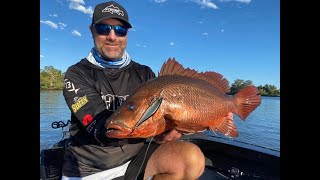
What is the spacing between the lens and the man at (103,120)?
2705 millimetres

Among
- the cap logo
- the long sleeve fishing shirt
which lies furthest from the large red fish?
the cap logo

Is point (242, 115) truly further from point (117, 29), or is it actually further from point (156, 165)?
point (117, 29)

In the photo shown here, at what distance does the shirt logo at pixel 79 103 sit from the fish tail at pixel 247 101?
157 cm

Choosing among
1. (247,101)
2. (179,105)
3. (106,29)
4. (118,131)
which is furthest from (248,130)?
(118,131)

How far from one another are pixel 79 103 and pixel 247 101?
5.70ft

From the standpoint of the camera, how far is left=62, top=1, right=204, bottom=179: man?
2705 mm

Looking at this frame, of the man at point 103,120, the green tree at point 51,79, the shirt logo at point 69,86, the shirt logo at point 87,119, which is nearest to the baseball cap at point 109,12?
the man at point 103,120

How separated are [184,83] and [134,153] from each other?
1.18m

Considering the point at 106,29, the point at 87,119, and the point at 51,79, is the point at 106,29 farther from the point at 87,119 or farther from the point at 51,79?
the point at 51,79

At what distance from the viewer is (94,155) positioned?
9.61 feet

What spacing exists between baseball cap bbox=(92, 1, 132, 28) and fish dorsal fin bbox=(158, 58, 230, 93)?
1047 mm

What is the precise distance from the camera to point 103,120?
247 cm

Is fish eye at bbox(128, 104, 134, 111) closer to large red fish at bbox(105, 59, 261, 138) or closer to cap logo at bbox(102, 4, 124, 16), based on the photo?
large red fish at bbox(105, 59, 261, 138)
